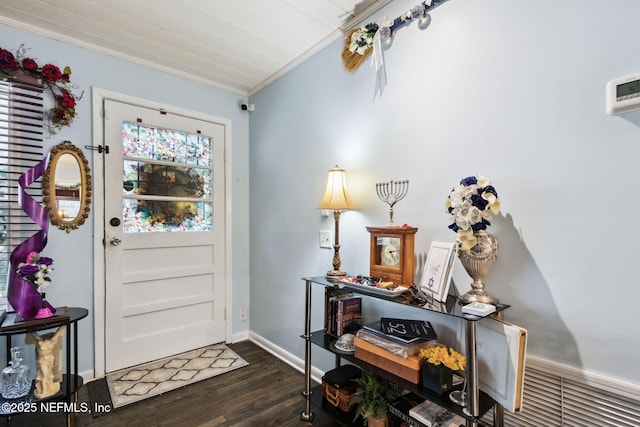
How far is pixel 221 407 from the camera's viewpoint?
6.50 feet

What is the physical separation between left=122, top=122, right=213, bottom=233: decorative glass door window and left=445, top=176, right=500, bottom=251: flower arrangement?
2.32m

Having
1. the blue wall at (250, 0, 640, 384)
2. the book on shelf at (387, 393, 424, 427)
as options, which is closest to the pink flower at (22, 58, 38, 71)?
the blue wall at (250, 0, 640, 384)

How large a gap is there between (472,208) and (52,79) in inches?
110

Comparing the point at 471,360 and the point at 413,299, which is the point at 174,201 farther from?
the point at 471,360

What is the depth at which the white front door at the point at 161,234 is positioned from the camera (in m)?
2.42

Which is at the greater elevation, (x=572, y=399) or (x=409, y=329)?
(x=409, y=329)

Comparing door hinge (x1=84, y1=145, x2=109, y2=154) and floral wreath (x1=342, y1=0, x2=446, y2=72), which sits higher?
floral wreath (x1=342, y1=0, x2=446, y2=72)

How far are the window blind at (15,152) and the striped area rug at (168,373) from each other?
3.03 ft

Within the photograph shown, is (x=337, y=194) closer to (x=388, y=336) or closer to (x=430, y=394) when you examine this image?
(x=388, y=336)

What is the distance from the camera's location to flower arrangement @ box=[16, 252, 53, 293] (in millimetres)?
1719

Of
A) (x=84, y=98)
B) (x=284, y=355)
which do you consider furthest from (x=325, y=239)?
(x=84, y=98)

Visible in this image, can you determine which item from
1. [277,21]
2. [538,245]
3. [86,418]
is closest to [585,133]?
[538,245]

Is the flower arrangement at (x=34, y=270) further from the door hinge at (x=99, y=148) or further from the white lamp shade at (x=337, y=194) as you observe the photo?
the white lamp shade at (x=337, y=194)

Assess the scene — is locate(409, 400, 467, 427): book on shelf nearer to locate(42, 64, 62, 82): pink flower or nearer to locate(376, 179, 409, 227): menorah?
locate(376, 179, 409, 227): menorah
